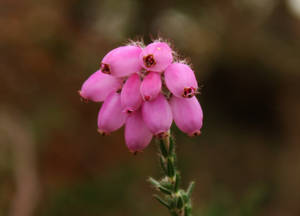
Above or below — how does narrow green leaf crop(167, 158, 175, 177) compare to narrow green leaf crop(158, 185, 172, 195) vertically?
above

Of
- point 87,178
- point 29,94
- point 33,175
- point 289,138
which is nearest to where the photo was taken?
point 33,175

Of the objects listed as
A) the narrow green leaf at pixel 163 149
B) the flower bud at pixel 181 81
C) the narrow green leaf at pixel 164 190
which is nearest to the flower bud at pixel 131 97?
the flower bud at pixel 181 81

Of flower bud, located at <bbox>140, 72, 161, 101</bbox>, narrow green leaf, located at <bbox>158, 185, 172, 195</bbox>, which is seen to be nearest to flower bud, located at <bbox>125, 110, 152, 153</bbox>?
flower bud, located at <bbox>140, 72, 161, 101</bbox>

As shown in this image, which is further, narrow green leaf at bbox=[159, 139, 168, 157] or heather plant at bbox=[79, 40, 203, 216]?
narrow green leaf at bbox=[159, 139, 168, 157]

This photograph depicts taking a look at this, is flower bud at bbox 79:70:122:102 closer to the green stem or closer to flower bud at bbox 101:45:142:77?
flower bud at bbox 101:45:142:77

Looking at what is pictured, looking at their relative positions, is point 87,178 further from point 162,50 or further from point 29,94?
point 162,50

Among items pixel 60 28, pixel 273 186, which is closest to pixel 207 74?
pixel 273 186

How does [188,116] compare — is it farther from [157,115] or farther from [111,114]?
[111,114]

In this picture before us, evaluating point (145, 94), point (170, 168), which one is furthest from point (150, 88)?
point (170, 168)
